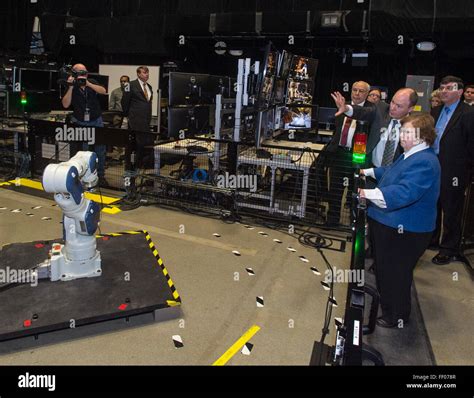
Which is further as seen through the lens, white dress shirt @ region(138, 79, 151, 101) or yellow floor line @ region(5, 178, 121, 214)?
white dress shirt @ region(138, 79, 151, 101)

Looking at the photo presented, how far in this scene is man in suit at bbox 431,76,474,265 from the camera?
3.74m

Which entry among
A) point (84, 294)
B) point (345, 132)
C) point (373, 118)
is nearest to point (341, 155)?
point (345, 132)

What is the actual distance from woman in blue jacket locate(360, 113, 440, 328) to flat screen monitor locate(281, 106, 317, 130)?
4.50m

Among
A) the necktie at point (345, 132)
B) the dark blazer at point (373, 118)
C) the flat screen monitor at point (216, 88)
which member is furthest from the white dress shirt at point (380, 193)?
the flat screen monitor at point (216, 88)

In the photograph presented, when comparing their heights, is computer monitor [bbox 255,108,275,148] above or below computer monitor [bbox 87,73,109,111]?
below

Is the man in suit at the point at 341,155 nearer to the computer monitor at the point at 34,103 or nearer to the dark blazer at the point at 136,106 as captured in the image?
the dark blazer at the point at 136,106

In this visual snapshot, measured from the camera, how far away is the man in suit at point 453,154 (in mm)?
3742

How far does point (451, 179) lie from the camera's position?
3863 mm

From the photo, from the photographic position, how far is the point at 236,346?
8.27 ft

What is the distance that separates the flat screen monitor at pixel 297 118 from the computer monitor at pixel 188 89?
7.63 ft

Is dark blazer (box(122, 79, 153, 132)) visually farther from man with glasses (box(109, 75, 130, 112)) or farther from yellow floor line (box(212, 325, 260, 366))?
yellow floor line (box(212, 325, 260, 366))

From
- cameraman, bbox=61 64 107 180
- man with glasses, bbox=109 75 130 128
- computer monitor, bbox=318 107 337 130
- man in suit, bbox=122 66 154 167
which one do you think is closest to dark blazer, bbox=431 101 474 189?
man in suit, bbox=122 66 154 167
